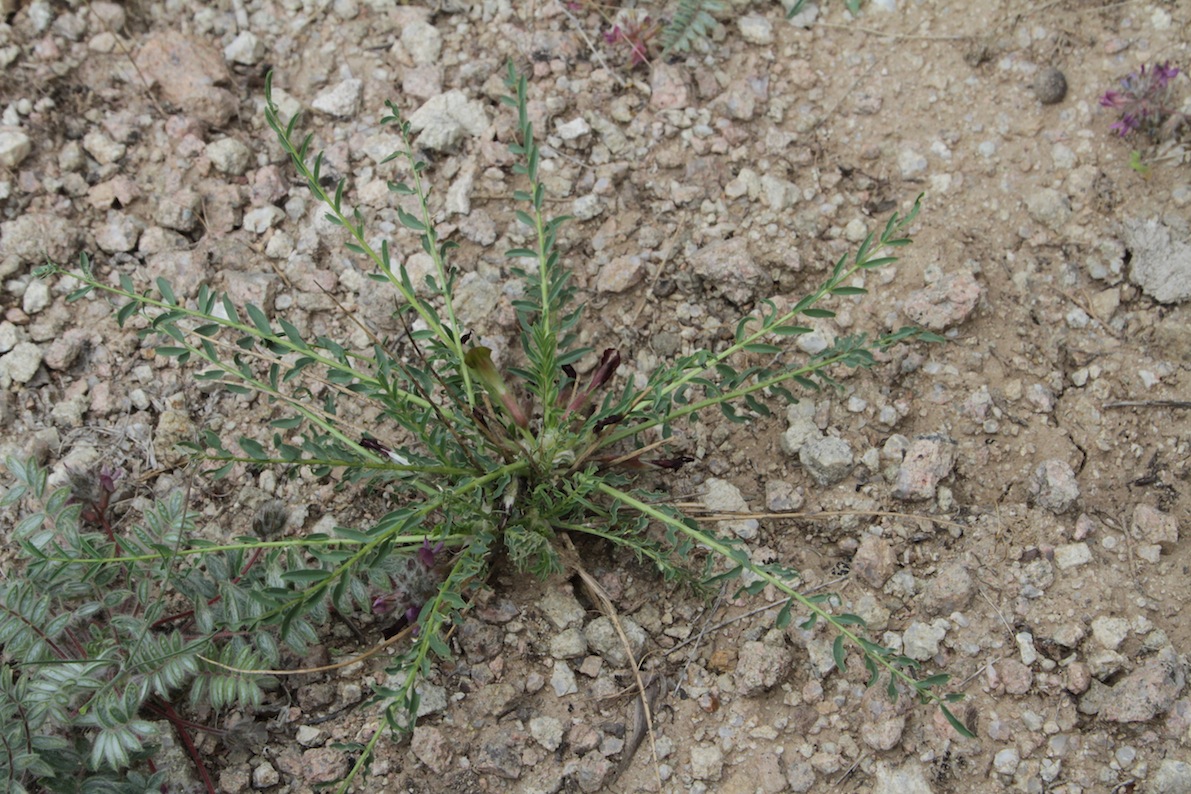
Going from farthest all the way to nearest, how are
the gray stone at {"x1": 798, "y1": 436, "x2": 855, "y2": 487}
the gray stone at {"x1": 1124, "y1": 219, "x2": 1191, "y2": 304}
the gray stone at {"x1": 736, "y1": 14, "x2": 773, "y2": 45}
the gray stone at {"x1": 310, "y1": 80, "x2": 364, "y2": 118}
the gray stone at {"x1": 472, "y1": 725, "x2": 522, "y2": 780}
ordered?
1. the gray stone at {"x1": 736, "y1": 14, "x2": 773, "y2": 45}
2. the gray stone at {"x1": 310, "y1": 80, "x2": 364, "y2": 118}
3. the gray stone at {"x1": 1124, "y1": 219, "x2": 1191, "y2": 304}
4. the gray stone at {"x1": 798, "y1": 436, "x2": 855, "y2": 487}
5. the gray stone at {"x1": 472, "y1": 725, "x2": 522, "y2": 780}

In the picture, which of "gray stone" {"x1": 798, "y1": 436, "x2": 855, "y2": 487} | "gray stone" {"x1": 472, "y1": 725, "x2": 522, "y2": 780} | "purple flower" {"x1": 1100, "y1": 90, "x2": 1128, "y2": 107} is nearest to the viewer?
"gray stone" {"x1": 472, "y1": 725, "x2": 522, "y2": 780}

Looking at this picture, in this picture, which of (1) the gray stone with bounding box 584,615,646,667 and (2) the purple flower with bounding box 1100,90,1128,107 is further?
(2) the purple flower with bounding box 1100,90,1128,107

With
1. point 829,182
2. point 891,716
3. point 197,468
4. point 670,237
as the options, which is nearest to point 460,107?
point 670,237

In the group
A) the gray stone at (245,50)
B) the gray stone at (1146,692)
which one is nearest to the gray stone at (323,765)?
the gray stone at (1146,692)

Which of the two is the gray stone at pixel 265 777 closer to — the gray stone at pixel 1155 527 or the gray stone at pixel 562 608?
the gray stone at pixel 562 608

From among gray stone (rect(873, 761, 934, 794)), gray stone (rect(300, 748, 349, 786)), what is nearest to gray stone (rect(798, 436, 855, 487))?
gray stone (rect(873, 761, 934, 794))

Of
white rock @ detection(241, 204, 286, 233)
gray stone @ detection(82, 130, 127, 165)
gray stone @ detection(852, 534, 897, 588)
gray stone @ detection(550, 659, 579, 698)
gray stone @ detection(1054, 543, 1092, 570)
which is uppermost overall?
gray stone @ detection(82, 130, 127, 165)

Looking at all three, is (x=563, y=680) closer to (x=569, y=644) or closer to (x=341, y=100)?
(x=569, y=644)

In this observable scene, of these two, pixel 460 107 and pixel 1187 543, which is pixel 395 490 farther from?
pixel 1187 543

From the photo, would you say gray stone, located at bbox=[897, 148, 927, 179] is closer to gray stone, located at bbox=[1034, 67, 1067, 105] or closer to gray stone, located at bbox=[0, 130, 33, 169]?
gray stone, located at bbox=[1034, 67, 1067, 105]
